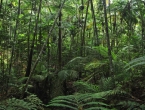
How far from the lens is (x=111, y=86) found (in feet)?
17.5

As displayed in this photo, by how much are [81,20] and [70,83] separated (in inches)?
175

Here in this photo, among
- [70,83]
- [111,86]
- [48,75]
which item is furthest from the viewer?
[70,83]

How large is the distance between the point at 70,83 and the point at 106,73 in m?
2.48

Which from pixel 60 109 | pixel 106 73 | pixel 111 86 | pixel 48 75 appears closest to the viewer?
pixel 111 86

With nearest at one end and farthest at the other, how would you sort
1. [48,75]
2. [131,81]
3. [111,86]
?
[111,86] < [131,81] < [48,75]

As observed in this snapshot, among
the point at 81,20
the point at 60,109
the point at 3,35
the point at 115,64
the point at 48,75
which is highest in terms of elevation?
the point at 81,20

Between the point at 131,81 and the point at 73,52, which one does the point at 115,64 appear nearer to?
the point at 131,81

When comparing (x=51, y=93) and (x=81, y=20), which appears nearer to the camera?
(x=51, y=93)

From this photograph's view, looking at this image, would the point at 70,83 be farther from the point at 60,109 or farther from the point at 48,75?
the point at 60,109

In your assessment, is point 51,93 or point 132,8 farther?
point 132,8

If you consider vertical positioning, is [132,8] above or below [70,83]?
above

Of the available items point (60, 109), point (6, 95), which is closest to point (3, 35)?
point (6, 95)

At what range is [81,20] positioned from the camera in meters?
12.2

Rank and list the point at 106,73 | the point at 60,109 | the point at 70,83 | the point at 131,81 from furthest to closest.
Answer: the point at 70,83, the point at 106,73, the point at 60,109, the point at 131,81
